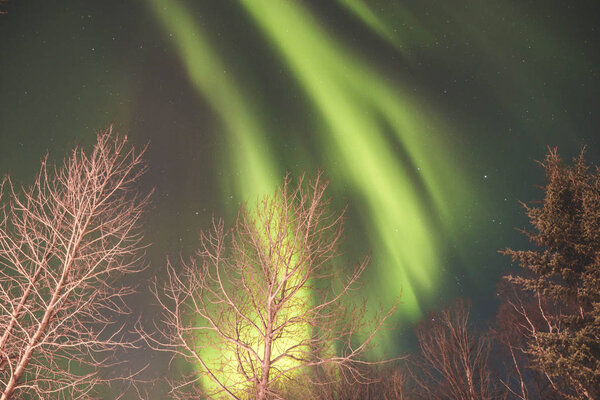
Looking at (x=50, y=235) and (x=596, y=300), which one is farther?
(x=596, y=300)

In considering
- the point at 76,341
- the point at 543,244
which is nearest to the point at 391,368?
the point at 543,244

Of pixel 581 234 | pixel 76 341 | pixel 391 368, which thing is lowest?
pixel 391 368

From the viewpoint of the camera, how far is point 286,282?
5.66 m

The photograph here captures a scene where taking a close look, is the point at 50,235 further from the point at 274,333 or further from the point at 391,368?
the point at 391,368

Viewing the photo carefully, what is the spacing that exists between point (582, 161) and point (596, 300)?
3467mm

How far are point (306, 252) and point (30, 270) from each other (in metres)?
5.01

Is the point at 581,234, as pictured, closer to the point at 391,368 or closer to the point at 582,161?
the point at 582,161

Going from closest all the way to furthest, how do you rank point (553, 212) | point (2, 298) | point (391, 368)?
point (2, 298)
point (553, 212)
point (391, 368)

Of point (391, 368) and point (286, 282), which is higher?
point (286, 282)

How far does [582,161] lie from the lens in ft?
26.6

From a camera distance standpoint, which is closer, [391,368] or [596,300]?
[596,300]

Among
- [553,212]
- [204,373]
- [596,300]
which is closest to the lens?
[204,373]

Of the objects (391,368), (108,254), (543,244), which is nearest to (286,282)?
(108,254)

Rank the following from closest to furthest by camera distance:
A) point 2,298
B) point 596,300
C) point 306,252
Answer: point 2,298 → point 306,252 → point 596,300
